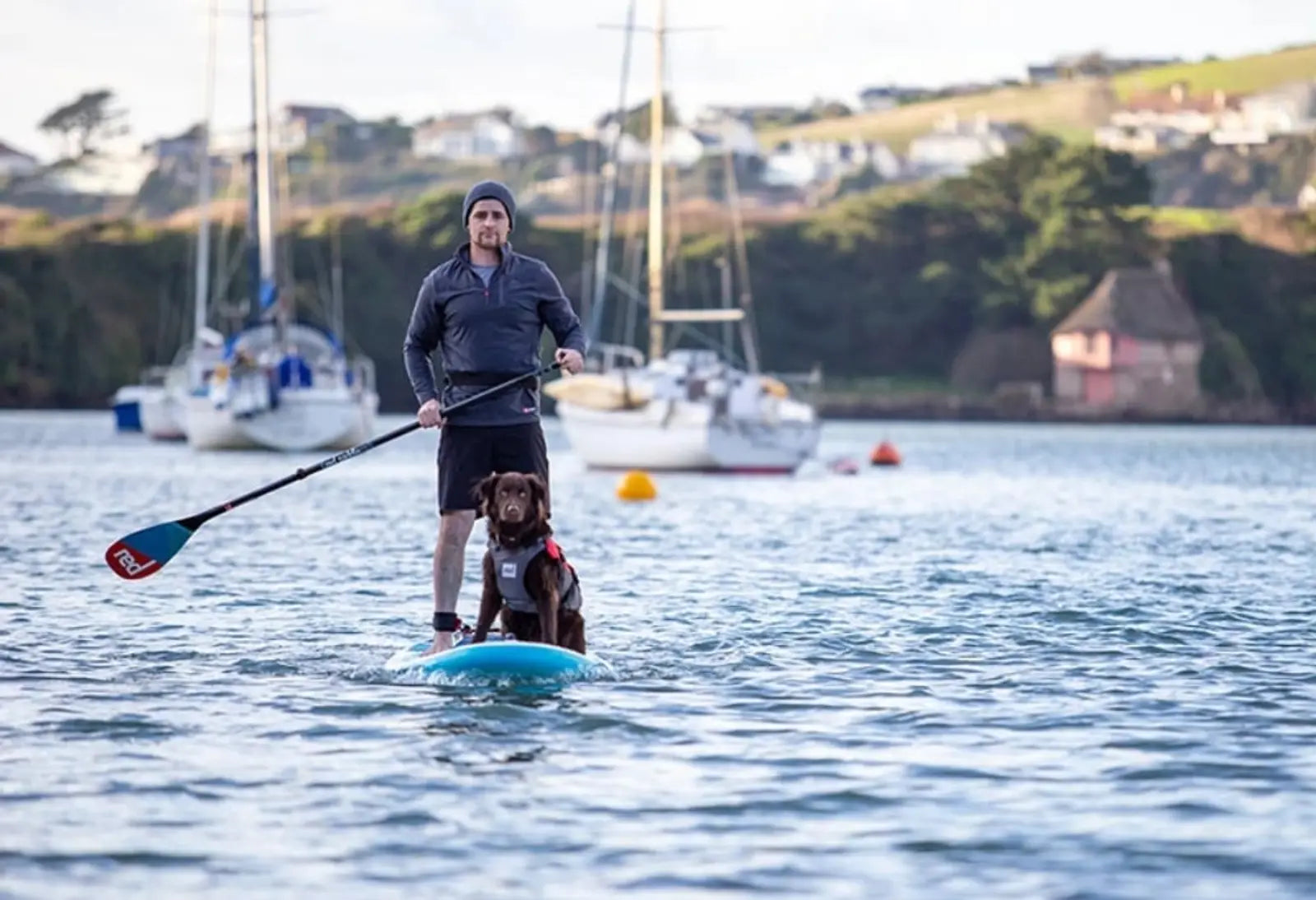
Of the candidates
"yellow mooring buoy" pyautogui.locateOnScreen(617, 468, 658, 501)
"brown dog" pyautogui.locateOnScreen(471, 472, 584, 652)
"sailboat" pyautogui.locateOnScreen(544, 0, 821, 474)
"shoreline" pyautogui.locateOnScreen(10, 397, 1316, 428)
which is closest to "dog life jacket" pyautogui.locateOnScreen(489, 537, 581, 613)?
"brown dog" pyautogui.locateOnScreen(471, 472, 584, 652)

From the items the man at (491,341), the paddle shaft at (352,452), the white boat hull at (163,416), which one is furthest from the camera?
the white boat hull at (163,416)

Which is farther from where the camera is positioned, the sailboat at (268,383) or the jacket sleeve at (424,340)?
the sailboat at (268,383)

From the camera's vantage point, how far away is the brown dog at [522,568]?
1128 centimetres

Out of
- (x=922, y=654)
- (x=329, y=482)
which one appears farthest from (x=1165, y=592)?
(x=329, y=482)

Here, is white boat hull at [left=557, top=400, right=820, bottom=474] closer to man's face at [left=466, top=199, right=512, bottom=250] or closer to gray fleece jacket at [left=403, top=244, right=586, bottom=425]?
gray fleece jacket at [left=403, top=244, right=586, bottom=425]

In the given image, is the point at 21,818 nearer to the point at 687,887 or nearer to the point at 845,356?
the point at 687,887

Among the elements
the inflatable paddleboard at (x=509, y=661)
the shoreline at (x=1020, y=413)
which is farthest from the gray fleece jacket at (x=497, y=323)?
the shoreline at (x=1020, y=413)

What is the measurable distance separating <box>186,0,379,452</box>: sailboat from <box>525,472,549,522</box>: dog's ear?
144 feet

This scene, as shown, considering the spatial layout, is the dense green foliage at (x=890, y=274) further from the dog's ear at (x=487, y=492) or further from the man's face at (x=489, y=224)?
the dog's ear at (x=487, y=492)

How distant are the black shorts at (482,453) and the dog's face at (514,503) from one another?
563 mm

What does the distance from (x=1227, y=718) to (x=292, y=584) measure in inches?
370

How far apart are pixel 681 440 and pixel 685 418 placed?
0.41m

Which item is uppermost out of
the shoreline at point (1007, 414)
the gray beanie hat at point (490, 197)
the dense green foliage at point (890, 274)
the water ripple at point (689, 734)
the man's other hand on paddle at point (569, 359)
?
the dense green foliage at point (890, 274)

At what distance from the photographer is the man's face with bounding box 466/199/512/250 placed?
11.9 m
